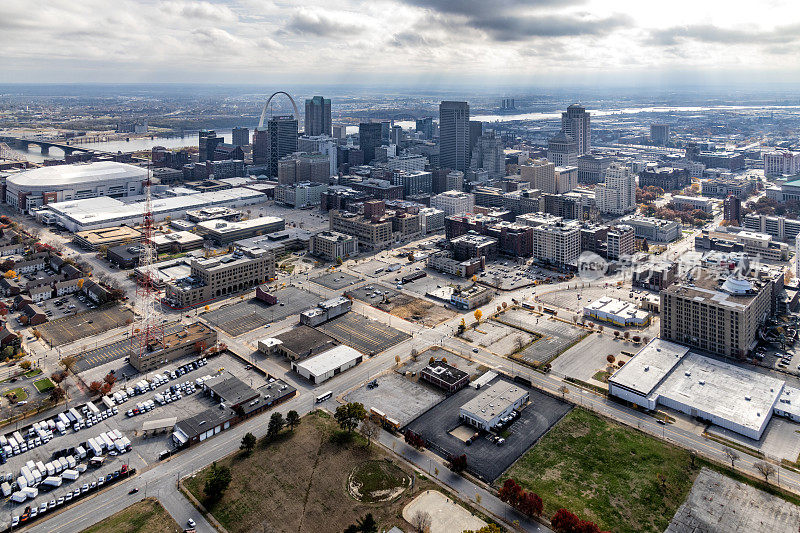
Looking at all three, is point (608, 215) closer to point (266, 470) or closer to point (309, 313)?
point (309, 313)

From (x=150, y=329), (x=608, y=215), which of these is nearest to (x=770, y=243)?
(x=608, y=215)

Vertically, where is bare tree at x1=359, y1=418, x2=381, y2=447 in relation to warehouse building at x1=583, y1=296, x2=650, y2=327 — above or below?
below

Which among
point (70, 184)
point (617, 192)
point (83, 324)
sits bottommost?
point (83, 324)

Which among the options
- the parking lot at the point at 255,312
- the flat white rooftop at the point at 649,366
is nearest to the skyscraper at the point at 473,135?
the parking lot at the point at 255,312

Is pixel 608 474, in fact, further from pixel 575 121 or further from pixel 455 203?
pixel 575 121

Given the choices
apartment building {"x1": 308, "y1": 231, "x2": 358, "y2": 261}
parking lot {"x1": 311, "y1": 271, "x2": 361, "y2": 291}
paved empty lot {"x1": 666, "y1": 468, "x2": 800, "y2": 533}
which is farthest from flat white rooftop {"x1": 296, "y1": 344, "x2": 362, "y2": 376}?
apartment building {"x1": 308, "y1": 231, "x2": 358, "y2": 261}

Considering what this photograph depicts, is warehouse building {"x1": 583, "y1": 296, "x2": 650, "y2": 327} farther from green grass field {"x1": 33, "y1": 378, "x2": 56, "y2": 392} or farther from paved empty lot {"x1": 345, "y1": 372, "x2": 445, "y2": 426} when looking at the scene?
green grass field {"x1": 33, "y1": 378, "x2": 56, "y2": 392}

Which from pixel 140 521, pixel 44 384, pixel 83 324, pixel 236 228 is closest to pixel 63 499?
pixel 140 521
